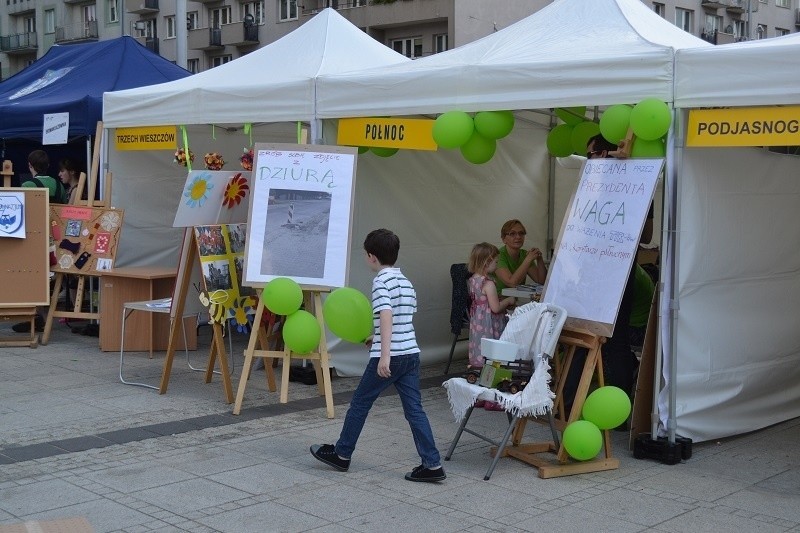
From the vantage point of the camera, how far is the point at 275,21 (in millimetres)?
47156

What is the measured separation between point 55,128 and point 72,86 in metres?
0.95

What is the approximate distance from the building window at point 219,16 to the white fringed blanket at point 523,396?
154ft

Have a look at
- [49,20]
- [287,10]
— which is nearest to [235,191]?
[287,10]

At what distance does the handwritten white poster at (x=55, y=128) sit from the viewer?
10.9m

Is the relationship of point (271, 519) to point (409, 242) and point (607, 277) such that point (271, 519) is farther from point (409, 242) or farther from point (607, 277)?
point (409, 242)

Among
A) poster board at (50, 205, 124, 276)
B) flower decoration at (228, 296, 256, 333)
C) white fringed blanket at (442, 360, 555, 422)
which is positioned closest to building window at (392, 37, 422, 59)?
poster board at (50, 205, 124, 276)

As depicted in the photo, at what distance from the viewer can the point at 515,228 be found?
828 centimetres

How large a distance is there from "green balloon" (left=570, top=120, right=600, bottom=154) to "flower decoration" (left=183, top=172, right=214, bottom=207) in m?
3.23

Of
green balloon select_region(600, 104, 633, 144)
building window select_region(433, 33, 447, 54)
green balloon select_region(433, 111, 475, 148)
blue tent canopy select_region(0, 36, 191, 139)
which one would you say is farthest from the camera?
building window select_region(433, 33, 447, 54)

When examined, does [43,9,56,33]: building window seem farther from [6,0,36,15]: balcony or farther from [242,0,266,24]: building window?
[242,0,266,24]: building window

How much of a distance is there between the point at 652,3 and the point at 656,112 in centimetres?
4100

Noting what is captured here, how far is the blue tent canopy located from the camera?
10836mm

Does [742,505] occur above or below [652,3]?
below

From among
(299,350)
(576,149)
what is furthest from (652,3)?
(299,350)
